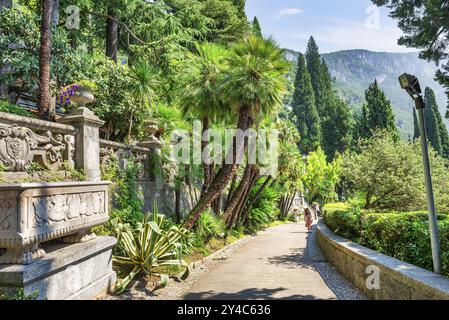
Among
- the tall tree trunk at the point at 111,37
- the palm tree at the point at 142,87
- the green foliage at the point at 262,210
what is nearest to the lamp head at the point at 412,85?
the palm tree at the point at 142,87

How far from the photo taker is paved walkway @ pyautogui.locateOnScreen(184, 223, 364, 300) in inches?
239

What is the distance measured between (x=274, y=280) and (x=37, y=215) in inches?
190

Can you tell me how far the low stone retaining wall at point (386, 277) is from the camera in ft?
13.0

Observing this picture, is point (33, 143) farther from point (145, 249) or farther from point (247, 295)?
point (247, 295)

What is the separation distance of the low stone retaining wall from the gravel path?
32 centimetres

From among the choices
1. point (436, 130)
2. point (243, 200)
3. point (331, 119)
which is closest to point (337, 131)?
point (331, 119)

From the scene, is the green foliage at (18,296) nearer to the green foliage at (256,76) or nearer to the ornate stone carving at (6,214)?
the ornate stone carving at (6,214)

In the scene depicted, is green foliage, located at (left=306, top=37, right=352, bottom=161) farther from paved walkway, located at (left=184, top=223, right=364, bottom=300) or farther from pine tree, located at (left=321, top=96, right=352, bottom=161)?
paved walkway, located at (left=184, top=223, right=364, bottom=300)

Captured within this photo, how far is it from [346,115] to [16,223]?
52483 millimetres

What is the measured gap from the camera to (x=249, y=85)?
31.7 ft

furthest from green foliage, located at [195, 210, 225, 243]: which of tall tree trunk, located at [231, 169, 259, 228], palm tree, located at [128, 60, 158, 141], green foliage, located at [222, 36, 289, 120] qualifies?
green foliage, located at [222, 36, 289, 120]

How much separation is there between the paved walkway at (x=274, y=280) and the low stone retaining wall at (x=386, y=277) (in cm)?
32
